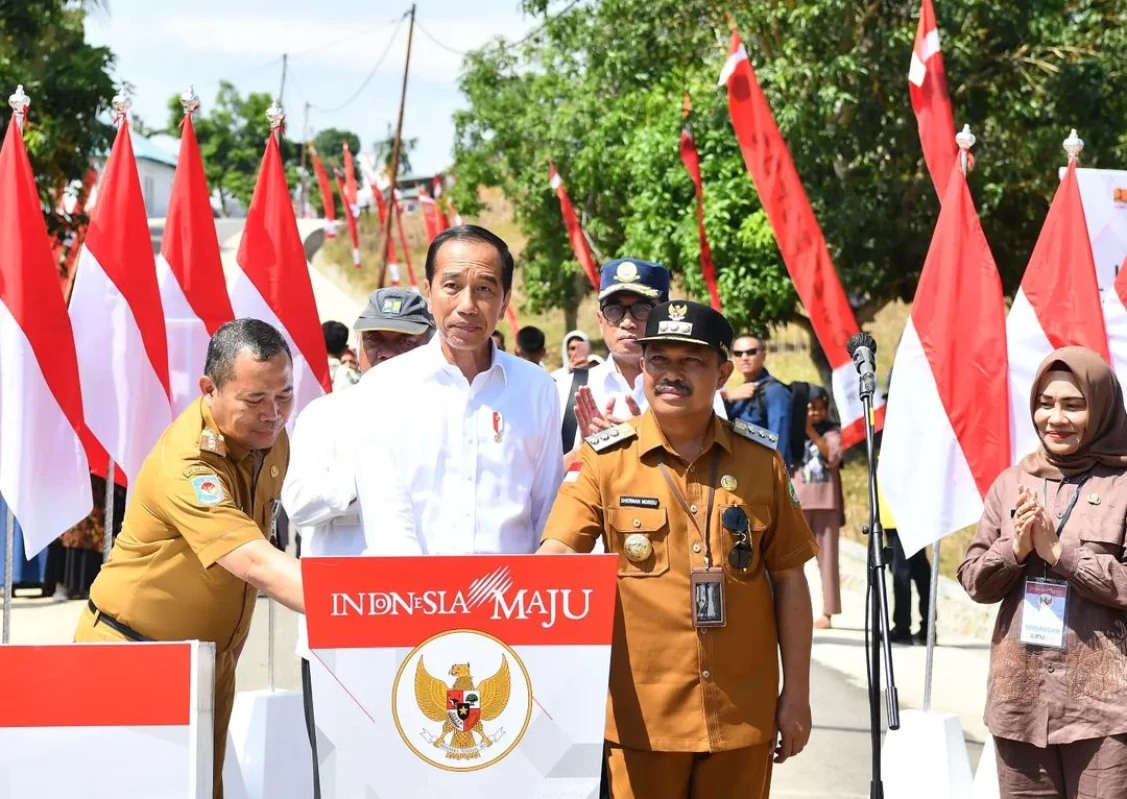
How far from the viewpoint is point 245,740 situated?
6156 mm

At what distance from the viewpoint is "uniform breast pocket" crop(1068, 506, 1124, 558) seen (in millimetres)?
4781

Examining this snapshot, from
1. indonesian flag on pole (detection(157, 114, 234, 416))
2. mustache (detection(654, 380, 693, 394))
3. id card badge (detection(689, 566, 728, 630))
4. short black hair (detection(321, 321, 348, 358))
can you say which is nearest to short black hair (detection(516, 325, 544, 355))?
short black hair (detection(321, 321, 348, 358))

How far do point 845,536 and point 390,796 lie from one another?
1497cm

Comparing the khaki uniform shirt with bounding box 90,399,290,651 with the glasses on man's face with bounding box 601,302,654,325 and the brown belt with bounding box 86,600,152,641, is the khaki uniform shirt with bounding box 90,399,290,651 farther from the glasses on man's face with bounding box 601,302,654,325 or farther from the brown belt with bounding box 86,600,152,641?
the glasses on man's face with bounding box 601,302,654,325

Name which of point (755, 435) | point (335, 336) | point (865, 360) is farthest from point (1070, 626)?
point (335, 336)

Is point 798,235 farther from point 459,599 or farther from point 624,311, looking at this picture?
point 459,599

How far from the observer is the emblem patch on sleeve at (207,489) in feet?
13.6

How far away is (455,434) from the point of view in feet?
13.9

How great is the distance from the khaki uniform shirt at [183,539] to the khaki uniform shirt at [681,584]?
0.94m

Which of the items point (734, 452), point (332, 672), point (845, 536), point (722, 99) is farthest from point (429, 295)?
point (722, 99)

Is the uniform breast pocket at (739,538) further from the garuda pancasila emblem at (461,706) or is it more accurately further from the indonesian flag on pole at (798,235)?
the indonesian flag on pole at (798,235)

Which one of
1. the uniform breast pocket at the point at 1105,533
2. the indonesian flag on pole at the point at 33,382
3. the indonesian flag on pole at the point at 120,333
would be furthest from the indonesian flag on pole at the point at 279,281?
the uniform breast pocket at the point at 1105,533

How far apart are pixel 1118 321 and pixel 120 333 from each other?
192 inches

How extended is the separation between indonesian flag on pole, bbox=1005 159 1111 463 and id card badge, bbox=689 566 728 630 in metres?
3.40
